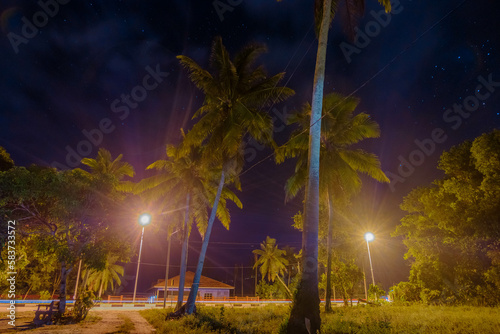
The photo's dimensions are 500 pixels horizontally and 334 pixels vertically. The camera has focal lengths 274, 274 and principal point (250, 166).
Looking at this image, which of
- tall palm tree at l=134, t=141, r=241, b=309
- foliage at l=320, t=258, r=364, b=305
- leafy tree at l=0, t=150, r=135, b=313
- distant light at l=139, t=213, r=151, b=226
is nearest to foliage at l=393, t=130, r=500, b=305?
foliage at l=320, t=258, r=364, b=305

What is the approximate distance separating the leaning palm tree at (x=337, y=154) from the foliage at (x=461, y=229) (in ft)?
15.4

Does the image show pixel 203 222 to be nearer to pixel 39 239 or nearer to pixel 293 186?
pixel 293 186

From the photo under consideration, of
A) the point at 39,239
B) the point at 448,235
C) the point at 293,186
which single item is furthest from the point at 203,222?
the point at 448,235

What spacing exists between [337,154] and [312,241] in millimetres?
11207

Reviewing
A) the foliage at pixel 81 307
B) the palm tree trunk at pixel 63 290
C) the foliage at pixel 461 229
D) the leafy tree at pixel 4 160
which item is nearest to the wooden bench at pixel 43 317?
the palm tree trunk at pixel 63 290

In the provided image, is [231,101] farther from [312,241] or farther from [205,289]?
[205,289]

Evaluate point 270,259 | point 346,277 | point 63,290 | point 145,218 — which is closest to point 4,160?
point 63,290

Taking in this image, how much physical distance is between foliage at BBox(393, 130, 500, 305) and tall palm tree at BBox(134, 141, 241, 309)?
14104mm

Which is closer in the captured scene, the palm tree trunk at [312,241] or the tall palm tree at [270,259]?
the palm tree trunk at [312,241]

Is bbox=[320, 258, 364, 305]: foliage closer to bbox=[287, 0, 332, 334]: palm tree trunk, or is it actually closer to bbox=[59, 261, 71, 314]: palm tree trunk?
bbox=[287, 0, 332, 334]: palm tree trunk

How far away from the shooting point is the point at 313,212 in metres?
8.57

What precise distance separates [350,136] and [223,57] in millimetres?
9697

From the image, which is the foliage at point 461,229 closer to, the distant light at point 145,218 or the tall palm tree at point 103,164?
the distant light at point 145,218

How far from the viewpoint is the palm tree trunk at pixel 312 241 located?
23.6ft
